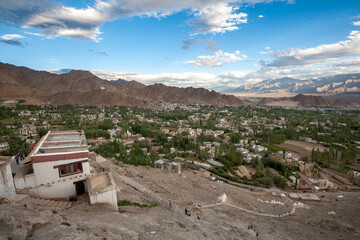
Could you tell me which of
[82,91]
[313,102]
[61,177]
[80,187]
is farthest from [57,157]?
[313,102]

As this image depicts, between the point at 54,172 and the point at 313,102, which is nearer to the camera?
the point at 54,172

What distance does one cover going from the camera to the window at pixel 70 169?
1186cm

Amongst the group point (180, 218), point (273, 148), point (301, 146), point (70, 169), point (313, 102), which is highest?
point (70, 169)

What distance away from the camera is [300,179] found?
30734mm

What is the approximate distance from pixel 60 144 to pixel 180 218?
10119 millimetres

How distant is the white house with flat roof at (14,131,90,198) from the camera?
1109cm

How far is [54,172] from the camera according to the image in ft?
38.1

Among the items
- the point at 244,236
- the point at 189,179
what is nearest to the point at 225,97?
the point at 189,179

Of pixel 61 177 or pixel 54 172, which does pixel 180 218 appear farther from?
pixel 54 172

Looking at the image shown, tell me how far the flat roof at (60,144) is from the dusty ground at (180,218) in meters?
3.28

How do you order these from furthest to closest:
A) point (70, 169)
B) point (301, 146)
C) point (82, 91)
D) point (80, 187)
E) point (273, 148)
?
point (82, 91) → point (301, 146) → point (273, 148) → point (80, 187) → point (70, 169)

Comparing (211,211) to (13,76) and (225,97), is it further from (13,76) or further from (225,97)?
(13,76)

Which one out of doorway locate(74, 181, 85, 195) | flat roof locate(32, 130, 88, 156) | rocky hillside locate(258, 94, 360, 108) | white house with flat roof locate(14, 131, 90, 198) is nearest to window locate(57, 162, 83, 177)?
white house with flat roof locate(14, 131, 90, 198)

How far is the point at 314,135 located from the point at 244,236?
53777mm
